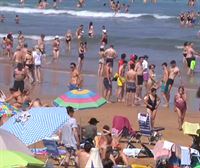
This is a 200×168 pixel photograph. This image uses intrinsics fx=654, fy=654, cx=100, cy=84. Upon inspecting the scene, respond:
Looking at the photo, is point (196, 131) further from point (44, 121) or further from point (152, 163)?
point (44, 121)

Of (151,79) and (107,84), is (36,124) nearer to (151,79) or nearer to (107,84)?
(107,84)

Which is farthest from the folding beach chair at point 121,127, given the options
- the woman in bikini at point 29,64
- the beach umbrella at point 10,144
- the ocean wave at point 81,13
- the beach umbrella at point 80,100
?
the ocean wave at point 81,13

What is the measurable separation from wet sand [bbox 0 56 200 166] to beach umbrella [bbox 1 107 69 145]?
6.78 feet

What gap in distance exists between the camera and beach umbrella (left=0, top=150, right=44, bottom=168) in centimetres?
771

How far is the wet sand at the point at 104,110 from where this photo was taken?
14.8m

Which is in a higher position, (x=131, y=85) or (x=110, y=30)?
(x=131, y=85)

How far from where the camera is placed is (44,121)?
10.6 metres

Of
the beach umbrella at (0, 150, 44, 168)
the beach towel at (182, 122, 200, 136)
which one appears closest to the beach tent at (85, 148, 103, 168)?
the beach umbrella at (0, 150, 44, 168)

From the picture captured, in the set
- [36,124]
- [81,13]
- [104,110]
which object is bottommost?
[81,13]

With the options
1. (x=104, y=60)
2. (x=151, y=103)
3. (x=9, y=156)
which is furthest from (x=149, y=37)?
(x=9, y=156)

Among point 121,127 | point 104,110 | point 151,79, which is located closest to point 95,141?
point 121,127

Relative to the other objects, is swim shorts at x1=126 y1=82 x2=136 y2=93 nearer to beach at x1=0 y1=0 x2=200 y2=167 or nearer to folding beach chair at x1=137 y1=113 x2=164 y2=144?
beach at x1=0 y1=0 x2=200 y2=167

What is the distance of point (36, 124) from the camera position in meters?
10.6

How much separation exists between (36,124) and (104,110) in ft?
21.8
